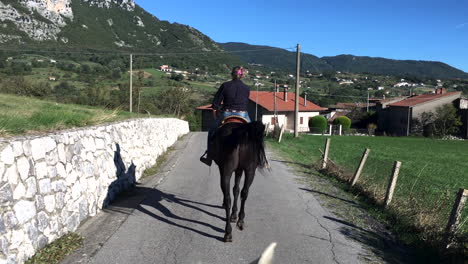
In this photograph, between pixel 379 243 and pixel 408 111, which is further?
pixel 408 111

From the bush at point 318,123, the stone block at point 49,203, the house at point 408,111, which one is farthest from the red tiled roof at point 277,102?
the stone block at point 49,203

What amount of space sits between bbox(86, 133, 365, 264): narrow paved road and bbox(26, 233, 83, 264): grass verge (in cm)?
38

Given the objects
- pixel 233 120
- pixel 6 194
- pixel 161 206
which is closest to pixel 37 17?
pixel 161 206

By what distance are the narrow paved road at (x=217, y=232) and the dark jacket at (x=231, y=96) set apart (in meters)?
1.92

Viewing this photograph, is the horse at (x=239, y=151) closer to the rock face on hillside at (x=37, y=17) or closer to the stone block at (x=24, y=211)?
the stone block at (x=24, y=211)

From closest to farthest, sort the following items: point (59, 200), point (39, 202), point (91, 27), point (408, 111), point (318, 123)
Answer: point (39, 202) → point (59, 200) → point (408, 111) → point (318, 123) → point (91, 27)

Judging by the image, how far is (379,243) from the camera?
5.97 meters

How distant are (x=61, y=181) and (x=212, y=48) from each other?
7951 centimetres

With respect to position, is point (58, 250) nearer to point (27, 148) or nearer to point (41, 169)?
point (41, 169)

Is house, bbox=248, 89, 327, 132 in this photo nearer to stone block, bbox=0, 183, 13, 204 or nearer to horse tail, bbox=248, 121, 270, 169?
horse tail, bbox=248, 121, 270, 169

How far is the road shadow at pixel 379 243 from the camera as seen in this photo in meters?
5.43

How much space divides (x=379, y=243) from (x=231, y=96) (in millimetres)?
3288

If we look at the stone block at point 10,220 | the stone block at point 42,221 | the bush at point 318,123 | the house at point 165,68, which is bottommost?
the bush at point 318,123

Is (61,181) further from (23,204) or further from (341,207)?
(341,207)
